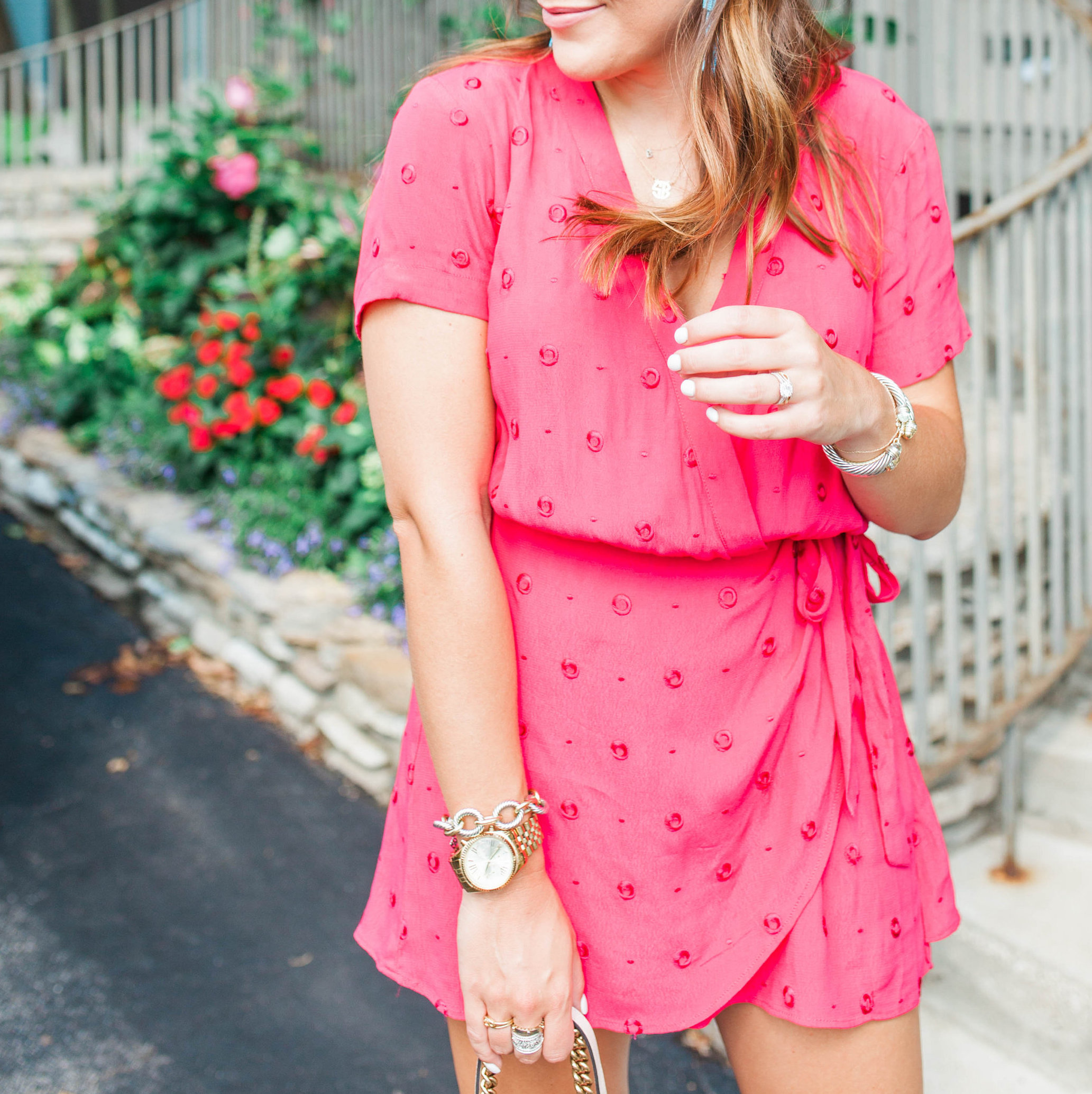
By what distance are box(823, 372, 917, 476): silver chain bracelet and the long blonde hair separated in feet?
0.46

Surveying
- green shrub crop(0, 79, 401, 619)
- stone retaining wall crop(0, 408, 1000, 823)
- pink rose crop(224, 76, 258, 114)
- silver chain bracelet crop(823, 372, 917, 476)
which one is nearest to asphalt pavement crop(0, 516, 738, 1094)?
stone retaining wall crop(0, 408, 1000, 823)

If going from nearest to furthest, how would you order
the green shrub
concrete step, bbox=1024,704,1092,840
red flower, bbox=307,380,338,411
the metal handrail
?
the metal handrail, concrete step, bbox=1024,704,1092,840, the green shrub, red flower, bbox=307,380,338,411

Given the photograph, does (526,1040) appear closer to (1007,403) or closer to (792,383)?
(792,383)

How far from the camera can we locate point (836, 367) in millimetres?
937

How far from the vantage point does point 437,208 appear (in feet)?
3.48

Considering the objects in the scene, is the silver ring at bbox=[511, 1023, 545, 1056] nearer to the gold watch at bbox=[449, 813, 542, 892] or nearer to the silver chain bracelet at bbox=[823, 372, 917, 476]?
the gold watch at bbox=[449, 813, 542, 892]

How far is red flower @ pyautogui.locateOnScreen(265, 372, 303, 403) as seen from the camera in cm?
434

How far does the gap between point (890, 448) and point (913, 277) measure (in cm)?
22

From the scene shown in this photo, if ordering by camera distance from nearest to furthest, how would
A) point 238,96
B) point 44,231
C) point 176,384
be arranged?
point 176,384 < point 238,96 < point 44,231

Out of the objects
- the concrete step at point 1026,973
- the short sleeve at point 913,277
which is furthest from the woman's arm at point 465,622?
the concrete step at point 1026,973

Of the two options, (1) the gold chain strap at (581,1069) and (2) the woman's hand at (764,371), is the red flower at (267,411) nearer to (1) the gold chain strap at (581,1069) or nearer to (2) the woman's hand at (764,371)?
(1) the gold chain strap at (581,1069)

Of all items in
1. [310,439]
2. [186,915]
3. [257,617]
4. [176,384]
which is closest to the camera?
[186,915]

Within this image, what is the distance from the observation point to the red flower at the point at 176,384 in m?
4.55

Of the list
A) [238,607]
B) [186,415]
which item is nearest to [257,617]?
[238,607]
